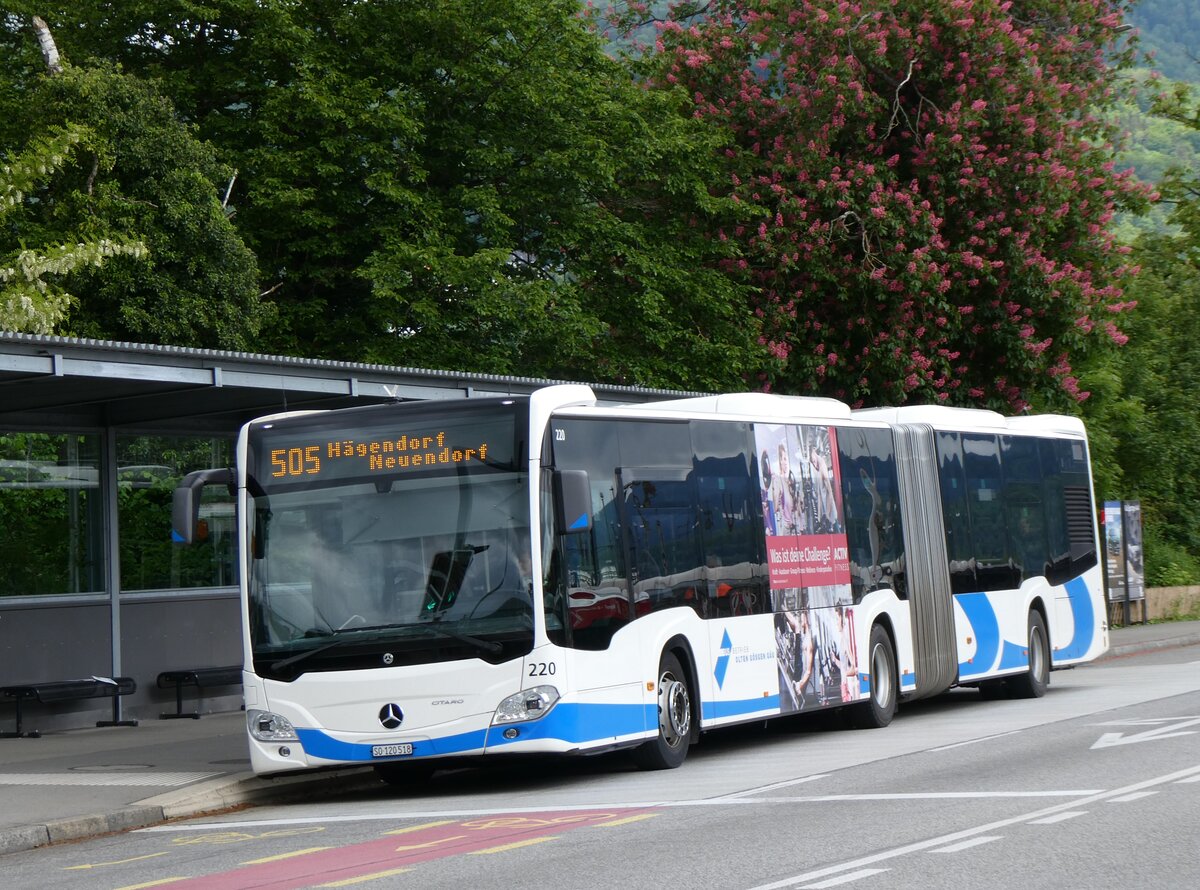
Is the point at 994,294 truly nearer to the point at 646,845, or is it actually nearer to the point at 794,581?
the point at 794,581

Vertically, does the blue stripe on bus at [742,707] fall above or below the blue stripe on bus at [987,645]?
below

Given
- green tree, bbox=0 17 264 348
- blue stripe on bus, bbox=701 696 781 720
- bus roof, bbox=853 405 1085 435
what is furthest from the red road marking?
green tree, bbox=0 17 264 348

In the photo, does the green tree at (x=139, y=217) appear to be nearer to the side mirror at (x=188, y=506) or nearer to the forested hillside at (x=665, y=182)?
the forested hillside at (x=665, y=182)

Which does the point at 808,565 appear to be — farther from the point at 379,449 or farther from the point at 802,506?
the point at 379,449

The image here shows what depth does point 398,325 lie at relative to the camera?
1166 inches

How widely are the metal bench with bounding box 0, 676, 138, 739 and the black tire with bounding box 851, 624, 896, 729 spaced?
831 centimetres

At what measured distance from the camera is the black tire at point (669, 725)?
14.3 metres

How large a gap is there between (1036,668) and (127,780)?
11844 millimetres

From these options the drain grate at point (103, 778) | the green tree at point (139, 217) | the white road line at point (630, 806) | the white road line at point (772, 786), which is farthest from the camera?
the green tree at point (139, 217)

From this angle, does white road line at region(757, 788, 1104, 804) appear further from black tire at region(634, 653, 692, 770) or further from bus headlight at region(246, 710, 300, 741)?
bus headlight at region(246, 710, 300, 741)

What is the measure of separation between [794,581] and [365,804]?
525cm

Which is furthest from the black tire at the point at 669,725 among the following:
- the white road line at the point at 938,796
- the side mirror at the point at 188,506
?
the side mirror at the point at 188,506

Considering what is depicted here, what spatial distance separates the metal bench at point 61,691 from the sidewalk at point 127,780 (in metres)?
0.33

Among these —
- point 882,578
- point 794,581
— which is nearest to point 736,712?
point 794,581
